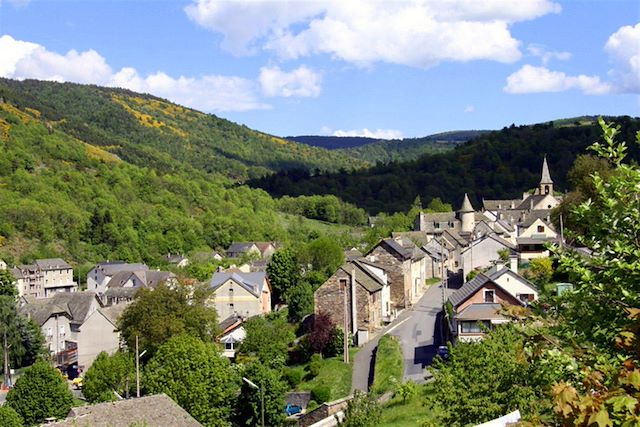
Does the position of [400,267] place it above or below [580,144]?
below

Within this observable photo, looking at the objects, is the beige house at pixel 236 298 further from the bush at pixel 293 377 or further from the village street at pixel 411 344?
the bush at pixel 293 377

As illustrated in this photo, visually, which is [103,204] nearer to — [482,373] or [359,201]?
[359,201]

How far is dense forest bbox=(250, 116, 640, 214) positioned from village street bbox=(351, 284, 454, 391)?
3737 inches

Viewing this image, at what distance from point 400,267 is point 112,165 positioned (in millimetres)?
111176

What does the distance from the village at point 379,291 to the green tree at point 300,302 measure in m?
3.87

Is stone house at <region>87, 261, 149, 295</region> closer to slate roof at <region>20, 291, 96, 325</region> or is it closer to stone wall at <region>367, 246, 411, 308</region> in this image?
slate roof at <region>20, 291, 96, 325</region>

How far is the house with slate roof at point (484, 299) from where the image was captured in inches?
1334

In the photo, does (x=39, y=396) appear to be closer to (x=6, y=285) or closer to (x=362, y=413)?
(x=362, y=413)

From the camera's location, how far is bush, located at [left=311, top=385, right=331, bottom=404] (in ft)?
116

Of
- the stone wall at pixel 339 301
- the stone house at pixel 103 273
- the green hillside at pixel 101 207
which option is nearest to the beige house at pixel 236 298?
the stone wall at pixel 339 301

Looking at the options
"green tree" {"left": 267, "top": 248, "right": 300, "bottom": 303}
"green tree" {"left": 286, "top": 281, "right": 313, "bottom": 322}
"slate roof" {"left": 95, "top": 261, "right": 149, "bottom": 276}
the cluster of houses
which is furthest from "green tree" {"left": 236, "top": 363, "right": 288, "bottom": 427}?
"slate roof" {"left": 95, "top": 261, "right": 149, "bottom": 276}

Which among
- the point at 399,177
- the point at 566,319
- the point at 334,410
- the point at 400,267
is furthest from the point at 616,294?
the point at 399,177

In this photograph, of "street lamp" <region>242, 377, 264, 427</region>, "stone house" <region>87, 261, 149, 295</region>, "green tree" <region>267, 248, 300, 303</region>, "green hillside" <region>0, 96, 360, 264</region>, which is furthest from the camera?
"green hillside" <region>0, 96, 360, 264</region>

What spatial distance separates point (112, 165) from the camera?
151875 mm
